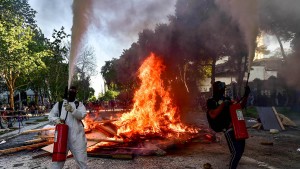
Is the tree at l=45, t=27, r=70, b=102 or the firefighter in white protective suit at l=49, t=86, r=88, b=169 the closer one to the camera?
the firefighter in white protective suit at l=49, t=86, r=88, b=169

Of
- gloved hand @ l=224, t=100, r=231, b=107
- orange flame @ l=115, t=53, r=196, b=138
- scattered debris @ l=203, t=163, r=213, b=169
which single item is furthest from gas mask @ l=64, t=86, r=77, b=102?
orange flame @ l=115, t=53, r=196, b=138

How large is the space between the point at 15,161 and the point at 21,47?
10.9 metres

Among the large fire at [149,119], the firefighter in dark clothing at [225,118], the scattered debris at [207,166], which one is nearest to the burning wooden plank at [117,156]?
the large fire at [149,119]

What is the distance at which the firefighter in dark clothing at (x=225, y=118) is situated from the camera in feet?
15.6

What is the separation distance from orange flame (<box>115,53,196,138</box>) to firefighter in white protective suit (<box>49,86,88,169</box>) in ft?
13.6

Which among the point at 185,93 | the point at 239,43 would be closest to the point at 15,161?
the point at 239,43

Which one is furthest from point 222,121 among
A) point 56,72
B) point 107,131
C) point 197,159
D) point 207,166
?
point 56,72

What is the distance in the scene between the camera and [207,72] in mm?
42656

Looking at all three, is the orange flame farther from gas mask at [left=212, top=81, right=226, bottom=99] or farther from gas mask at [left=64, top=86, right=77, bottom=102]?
gas mask at [left=212, top=81, right=226, bottom=99]

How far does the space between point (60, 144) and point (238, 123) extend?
3.12 meters

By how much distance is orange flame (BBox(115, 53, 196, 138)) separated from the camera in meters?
9.98

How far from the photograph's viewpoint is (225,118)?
16.0 ft

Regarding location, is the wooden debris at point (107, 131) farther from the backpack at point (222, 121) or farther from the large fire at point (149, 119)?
the backpack at point (222, 121)

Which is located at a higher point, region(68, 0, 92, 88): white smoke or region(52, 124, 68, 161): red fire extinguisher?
region(68, 0, 92, 88): white smoke
